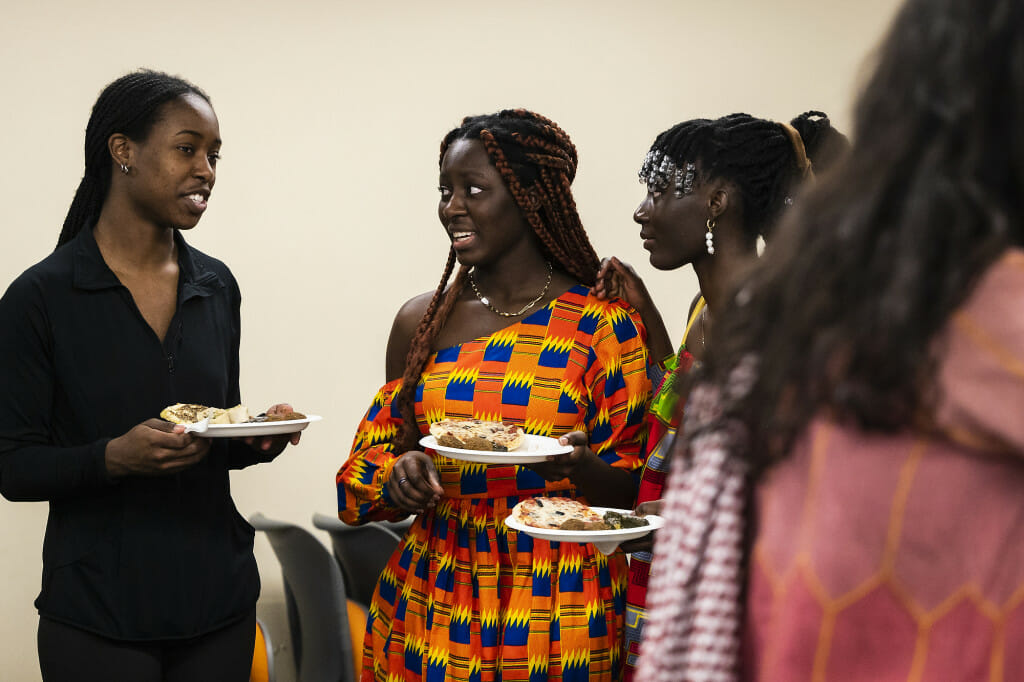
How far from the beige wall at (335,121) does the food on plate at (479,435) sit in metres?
2.22

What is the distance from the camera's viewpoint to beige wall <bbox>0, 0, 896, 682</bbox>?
386 centimetres

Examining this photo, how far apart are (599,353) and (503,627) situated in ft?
2.01

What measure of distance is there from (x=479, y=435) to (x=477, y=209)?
57 centimetres

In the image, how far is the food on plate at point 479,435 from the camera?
1943 mm

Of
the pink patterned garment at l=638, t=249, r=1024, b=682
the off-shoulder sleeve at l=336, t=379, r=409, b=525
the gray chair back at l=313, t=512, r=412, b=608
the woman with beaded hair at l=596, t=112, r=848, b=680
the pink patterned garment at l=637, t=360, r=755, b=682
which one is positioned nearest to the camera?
the pink patterned garment at l=638, t=249, r=1024, b=682

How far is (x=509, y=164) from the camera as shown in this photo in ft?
7.57

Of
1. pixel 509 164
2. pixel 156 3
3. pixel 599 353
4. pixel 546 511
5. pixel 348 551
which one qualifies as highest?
pixel 156 3

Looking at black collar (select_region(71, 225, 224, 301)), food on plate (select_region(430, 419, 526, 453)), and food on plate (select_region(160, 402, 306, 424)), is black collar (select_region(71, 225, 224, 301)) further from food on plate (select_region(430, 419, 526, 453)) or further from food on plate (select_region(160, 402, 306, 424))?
food on plate (select_region(430, 419, 526, 453))

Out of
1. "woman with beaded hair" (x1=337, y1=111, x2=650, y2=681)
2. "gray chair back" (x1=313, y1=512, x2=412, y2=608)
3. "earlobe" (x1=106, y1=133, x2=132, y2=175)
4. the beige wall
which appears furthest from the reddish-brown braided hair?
the beige wall

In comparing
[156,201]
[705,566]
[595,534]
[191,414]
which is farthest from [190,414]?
[705,566]

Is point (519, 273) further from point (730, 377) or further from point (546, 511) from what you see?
point (730, 377)

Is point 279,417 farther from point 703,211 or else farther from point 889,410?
point 889,410

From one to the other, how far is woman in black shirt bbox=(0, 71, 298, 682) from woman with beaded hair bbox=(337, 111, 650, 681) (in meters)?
0.30

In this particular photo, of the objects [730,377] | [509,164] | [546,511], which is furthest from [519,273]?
[730,377]
